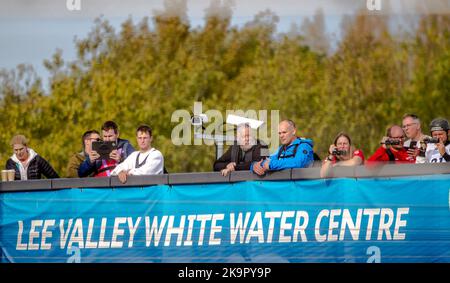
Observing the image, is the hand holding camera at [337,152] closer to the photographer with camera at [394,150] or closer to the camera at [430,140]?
the photographer with camera at [394,150]

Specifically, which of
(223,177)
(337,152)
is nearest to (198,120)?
(223,177)

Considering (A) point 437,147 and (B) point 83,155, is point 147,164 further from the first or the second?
(A) point 437,147

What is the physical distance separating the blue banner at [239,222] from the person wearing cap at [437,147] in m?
0.66

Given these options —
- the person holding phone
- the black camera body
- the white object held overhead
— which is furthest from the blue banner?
the white object held overhead

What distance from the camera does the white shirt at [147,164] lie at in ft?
37.0

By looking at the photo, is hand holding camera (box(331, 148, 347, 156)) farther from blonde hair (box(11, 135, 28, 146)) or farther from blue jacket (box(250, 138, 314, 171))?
blonde hair (box(11, 135, 28, 146))

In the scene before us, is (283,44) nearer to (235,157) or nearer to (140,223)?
(235,157)

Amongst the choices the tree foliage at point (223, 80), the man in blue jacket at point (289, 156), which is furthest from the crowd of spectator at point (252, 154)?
the tree foliage at point (223, 80)

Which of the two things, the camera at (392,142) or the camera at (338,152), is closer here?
the camera at (338,152)

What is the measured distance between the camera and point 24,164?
12164 mm

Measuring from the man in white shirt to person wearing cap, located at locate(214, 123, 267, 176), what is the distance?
1.71ft

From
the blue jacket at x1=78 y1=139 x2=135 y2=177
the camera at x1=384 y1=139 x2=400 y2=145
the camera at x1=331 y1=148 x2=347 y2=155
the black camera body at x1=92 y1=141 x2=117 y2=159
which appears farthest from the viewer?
the blue jacket at x1=78 y1=139 x2=135 y2=177

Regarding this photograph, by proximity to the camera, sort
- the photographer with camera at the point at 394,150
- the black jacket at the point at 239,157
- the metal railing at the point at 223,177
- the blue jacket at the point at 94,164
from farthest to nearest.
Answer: the blue jacket at the point at 94,164 < the black jacket at the point at 239,157 < the photographer with camera at the point at 394,150 < the metal railing at the point at 223,177

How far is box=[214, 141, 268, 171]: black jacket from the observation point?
1115 centimetres
